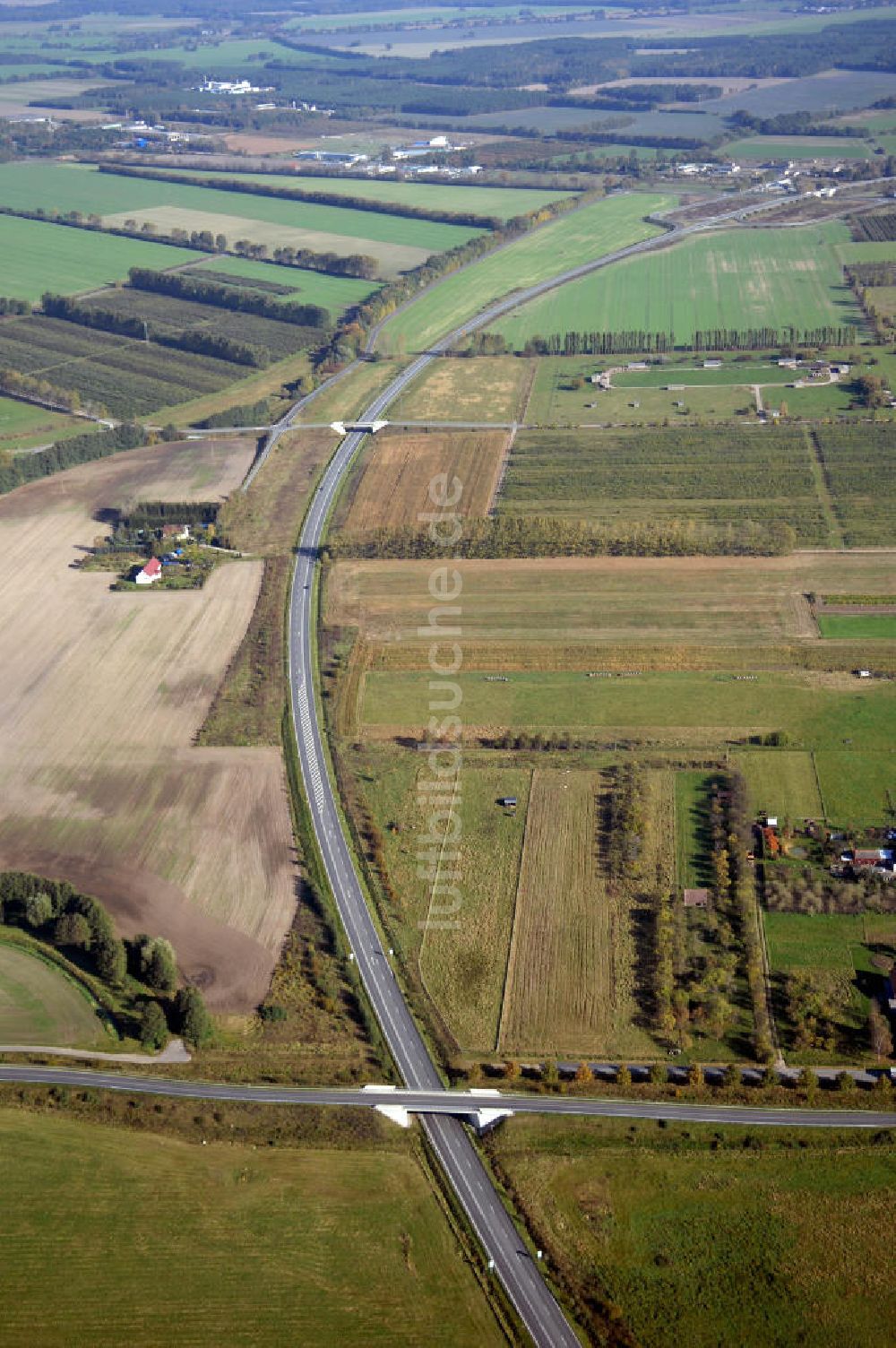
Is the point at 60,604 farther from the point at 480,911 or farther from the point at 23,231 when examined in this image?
the point at 23,231

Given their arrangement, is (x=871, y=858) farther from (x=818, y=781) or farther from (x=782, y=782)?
(x=782, y=782)

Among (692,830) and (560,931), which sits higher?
(692,830)

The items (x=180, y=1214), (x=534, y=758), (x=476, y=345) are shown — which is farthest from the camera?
(x=476, y=345)

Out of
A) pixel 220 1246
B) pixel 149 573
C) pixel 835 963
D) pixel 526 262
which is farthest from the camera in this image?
pixel 526 262

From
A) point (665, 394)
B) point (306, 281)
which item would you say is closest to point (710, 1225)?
point (665, 394)

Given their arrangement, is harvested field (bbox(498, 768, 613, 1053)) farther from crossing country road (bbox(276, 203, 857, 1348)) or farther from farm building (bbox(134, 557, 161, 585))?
farm building (bbox(134, 557, 161, 585))

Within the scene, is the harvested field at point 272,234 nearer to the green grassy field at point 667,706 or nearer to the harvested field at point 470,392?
the harvested field at point 470,392

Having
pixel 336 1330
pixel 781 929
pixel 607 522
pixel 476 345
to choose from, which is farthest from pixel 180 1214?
pixel 476 345
